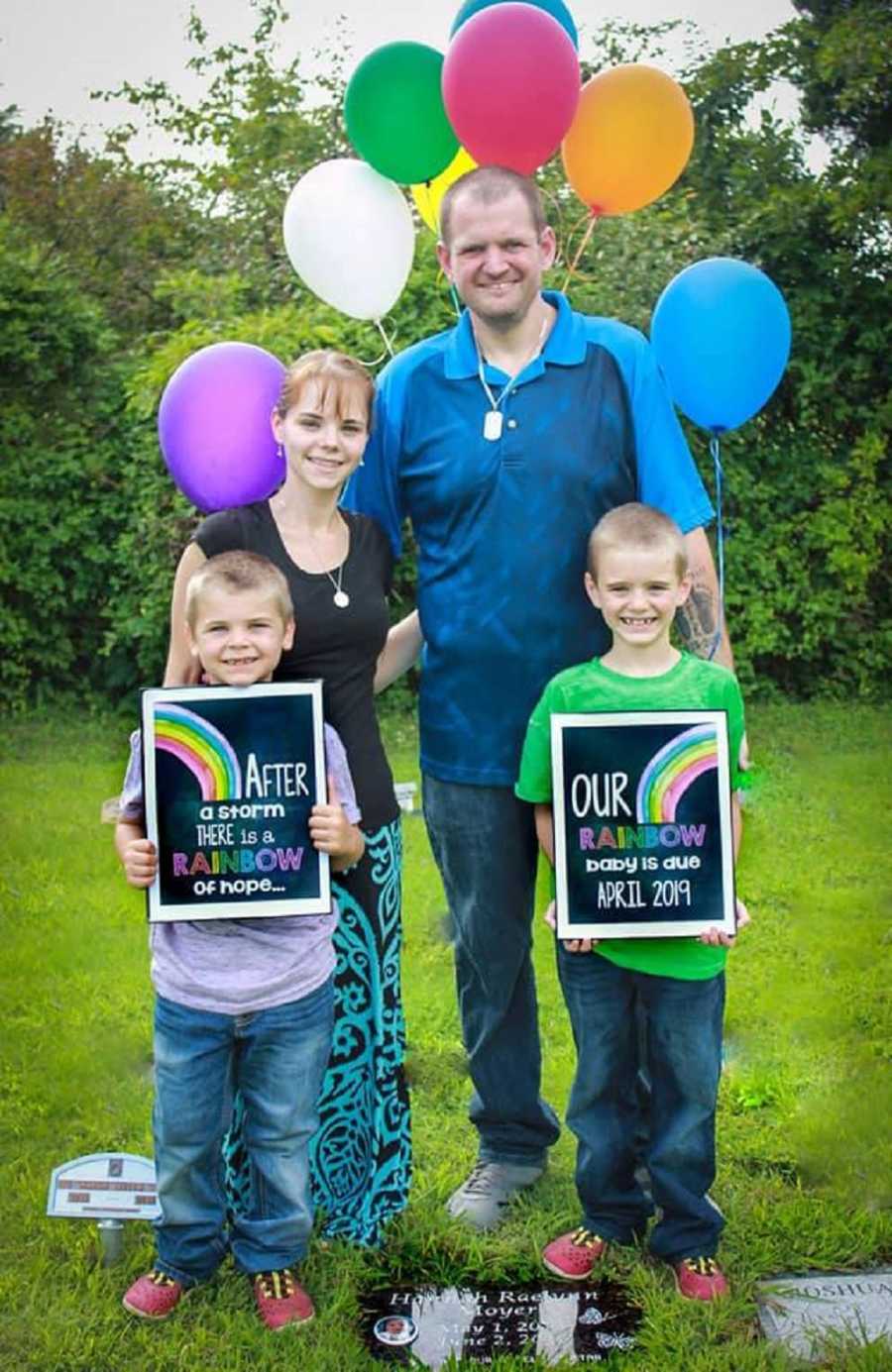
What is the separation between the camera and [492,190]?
2.65 metres

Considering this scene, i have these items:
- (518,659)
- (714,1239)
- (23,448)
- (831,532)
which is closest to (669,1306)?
(714,1239)

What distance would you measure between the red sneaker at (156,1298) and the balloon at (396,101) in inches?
89.0

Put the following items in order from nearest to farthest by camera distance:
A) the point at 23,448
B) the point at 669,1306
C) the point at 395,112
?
the point at 669,1306, the point at 395,112, the point at 23,448

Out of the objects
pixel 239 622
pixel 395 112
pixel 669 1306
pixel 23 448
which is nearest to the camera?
pixel 239 622

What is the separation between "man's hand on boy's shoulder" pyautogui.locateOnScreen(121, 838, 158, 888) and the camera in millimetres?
2525

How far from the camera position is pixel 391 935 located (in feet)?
9.41

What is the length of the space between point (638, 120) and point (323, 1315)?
2439 mm

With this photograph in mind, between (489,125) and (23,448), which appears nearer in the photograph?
(489,125)

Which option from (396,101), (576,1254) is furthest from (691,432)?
(576,1254)

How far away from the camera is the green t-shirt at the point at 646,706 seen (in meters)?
2.61

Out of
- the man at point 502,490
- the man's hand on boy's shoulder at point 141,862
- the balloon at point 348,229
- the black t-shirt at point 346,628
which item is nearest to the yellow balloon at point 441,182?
the balloon at point 348,229

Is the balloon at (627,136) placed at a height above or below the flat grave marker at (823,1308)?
above

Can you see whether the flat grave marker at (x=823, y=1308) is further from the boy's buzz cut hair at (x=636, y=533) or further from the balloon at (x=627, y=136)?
the balloon at (x=627, y=136)

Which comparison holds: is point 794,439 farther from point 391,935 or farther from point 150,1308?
point 150,1308
